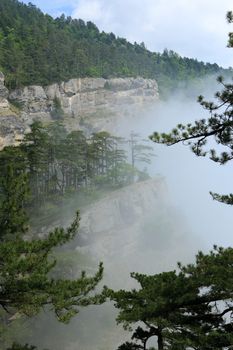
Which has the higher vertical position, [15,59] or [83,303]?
[15,59]

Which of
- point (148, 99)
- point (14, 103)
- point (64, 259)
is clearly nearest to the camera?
point (64, 259)

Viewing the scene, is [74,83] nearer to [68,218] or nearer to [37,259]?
[68,218]

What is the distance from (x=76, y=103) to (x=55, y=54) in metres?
12.2

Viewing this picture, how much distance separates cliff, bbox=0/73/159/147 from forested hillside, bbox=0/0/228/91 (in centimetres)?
230

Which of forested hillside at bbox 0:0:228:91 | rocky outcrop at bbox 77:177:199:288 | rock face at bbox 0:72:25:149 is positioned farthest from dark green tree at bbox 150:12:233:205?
forested hillside at bbox 0:0:228:91

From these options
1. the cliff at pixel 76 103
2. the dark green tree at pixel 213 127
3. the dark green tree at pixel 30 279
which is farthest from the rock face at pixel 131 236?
the dark green tree at pixel 213 127

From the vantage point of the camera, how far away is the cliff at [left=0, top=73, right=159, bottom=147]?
244 feet

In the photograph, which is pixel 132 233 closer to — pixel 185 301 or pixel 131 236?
pixel 131 236

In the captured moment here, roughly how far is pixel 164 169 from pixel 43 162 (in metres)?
42.1

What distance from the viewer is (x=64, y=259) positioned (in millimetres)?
32062

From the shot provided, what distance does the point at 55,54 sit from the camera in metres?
96.9

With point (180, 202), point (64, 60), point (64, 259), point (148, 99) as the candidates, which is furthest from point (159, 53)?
point (64, 259)

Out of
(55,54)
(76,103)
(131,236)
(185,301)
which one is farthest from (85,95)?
(185,301)

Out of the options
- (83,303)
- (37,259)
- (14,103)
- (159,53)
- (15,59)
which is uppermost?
(159,53)
